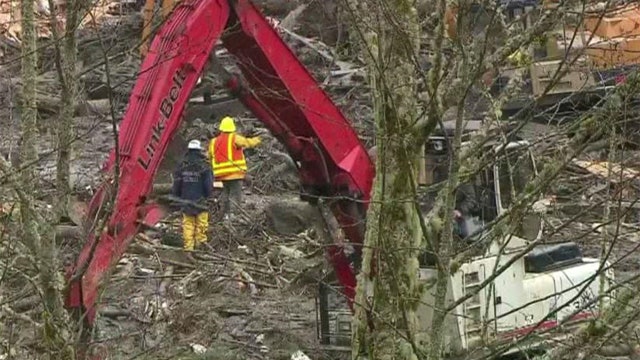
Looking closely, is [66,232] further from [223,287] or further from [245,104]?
[245,104]

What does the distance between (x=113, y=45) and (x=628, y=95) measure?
3027 millimetres

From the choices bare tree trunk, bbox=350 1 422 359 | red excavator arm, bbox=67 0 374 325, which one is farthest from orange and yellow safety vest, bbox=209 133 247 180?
bare tree trunk, bbox=350 1 422 359

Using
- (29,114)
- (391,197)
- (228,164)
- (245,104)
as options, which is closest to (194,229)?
(228,164)

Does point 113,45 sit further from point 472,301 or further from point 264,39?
point 472,301

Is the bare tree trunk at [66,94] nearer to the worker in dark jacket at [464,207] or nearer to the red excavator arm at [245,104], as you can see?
the red excavator arm at [245,104]

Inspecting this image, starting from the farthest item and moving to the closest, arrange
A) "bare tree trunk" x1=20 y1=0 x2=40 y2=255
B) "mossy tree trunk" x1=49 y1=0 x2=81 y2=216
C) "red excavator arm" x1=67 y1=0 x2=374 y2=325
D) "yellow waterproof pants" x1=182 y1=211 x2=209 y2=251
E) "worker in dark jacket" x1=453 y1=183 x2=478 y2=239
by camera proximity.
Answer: "yellow waterproof pants" x1=182 y1=211 x2=209 y2=251 → "worker in dark jacket" x1=453 y1=183 x2=478 y2=239 → "red excavator arm" x1=67 y1=0 x2=374 y2=325 → "bare tree trunk" x1=20 y1=0 x2=40 y2=255 → "mossy tree trunk" x1=49 y1=0 x2=81 y2=216

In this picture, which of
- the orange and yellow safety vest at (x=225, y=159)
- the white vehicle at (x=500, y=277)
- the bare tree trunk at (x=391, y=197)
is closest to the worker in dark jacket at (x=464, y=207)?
the white vehicle at (x=500, y=277)

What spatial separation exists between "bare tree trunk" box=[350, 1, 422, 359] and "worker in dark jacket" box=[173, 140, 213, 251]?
771 cm

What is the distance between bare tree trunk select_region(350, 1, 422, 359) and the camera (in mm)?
5316

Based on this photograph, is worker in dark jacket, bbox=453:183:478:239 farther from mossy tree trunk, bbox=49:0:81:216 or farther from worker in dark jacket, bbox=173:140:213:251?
worker in dark jacket, bbox=173:140:213:251

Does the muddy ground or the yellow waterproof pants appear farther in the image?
the yellow waterproof pants

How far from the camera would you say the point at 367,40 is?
218 inches

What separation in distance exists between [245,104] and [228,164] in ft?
21.0

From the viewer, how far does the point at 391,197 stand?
19.5 ft
